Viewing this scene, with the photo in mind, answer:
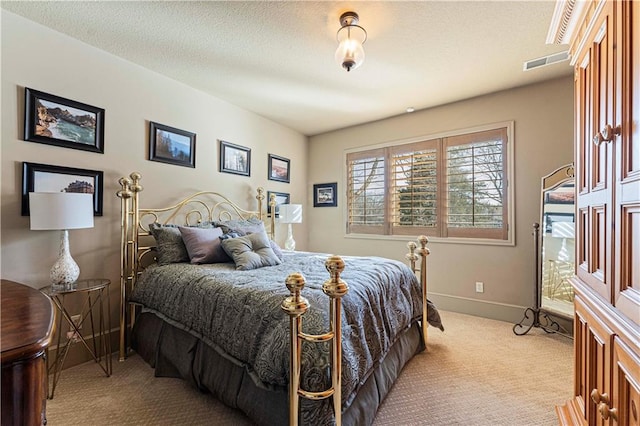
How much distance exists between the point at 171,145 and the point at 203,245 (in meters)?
1.24

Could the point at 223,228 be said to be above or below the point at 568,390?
above

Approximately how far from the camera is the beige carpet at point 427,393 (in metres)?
1.68

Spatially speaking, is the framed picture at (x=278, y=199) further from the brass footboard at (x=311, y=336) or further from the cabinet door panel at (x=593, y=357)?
the cabinet door panel at (x=593, y=357)

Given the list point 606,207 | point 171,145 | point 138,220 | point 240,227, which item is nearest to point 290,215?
point 240,227

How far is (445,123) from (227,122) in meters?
2.80

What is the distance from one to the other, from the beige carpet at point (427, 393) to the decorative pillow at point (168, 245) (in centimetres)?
87

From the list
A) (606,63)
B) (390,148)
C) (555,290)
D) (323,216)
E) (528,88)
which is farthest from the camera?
(323,216)

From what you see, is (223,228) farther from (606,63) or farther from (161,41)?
(606,63)

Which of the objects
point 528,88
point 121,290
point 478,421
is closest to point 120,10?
point 121,290

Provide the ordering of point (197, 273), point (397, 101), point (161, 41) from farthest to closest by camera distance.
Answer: point (397, 101)
point (161, 41)
point (197, 273)

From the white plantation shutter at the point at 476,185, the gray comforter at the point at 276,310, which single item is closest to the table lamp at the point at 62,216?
the gray comforter at the point at 276,310

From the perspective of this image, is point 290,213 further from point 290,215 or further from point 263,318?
point 263,318

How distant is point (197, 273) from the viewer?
2133 mm

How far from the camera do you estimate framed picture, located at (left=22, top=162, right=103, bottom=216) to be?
6.79ft
